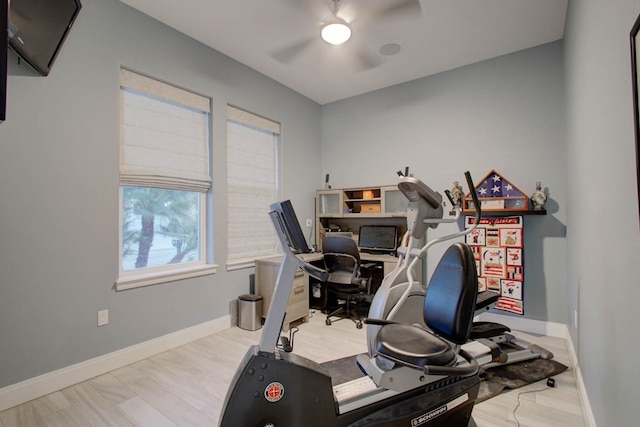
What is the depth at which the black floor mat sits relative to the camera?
2053mm

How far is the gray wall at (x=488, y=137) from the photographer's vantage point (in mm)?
3031

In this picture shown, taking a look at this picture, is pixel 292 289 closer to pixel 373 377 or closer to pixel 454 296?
pixel 373 377

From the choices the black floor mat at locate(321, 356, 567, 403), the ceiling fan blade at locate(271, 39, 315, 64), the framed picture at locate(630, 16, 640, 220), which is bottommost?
the black floor mat at locate(321, 356, 567, 403)

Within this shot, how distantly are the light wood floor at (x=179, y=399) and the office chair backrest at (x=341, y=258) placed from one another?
822mm

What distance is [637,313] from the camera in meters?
0.93

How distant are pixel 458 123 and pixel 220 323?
3555mm

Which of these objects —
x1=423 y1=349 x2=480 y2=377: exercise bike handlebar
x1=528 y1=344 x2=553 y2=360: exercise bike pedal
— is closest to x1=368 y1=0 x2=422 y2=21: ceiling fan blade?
x1=423 y1=349 x2=480 y2=377: exercise bike handlebar

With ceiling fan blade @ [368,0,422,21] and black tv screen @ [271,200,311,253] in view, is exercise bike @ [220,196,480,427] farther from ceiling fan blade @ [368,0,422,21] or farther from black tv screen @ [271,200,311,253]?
ceiling fan blade @ [368,0,422,21]

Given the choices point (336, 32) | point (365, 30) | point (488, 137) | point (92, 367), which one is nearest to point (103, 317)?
point (92, 367)

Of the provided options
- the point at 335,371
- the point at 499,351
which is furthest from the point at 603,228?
the point at 335,371

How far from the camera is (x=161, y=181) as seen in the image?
2.74 metres

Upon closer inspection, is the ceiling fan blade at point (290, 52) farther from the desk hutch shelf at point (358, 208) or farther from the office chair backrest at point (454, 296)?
the office chair backrest at point (454, 296)

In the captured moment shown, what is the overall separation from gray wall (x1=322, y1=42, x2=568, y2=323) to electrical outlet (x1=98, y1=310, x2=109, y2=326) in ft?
10.7

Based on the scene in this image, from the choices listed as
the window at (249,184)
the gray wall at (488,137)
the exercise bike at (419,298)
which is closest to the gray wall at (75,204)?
the window at (249,184)
